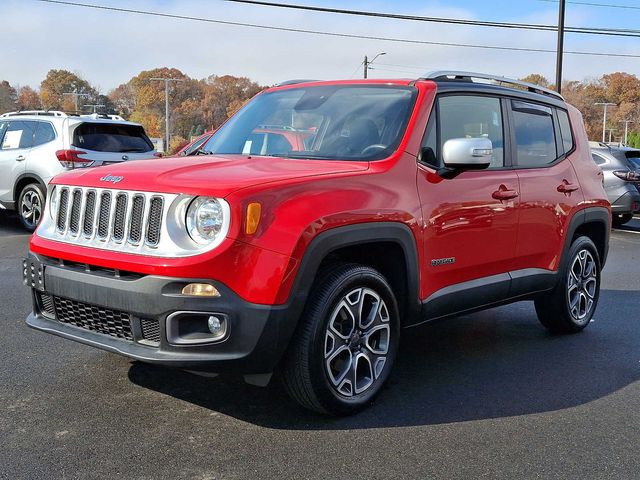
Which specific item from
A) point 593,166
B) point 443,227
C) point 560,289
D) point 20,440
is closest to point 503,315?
point 560,289

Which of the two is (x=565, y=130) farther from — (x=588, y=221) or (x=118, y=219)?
(x=118, y=219)

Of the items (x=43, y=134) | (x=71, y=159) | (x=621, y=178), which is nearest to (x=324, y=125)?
(x=71, y=159)

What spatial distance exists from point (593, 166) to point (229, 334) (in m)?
4.02

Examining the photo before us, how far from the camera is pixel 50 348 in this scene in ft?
16.2

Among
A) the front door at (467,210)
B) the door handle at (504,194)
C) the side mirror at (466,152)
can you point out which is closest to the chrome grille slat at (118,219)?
the front door at (467,210)

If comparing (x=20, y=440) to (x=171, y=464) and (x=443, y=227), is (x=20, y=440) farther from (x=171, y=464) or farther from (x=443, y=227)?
(x=443, y=227)

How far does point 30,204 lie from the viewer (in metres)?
11.6

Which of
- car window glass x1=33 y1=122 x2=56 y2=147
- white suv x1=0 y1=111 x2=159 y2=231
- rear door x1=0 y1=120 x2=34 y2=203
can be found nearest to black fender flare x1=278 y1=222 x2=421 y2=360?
white suv x1=0 y1=111 x2=159 y2=231

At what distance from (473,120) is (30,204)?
29.6ft

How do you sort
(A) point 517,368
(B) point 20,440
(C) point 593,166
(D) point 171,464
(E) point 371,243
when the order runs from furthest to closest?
(C) point 593,166, (A) point 517,368, (E) point 371,243, (B) point 20,440, (D) point 171,464

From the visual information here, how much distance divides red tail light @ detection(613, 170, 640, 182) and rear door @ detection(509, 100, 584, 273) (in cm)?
907

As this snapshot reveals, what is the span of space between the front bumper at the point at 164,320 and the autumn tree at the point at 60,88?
390 feet

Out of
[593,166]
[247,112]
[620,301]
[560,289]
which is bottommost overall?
[620,301]

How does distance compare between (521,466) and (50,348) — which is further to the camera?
(50,348)
